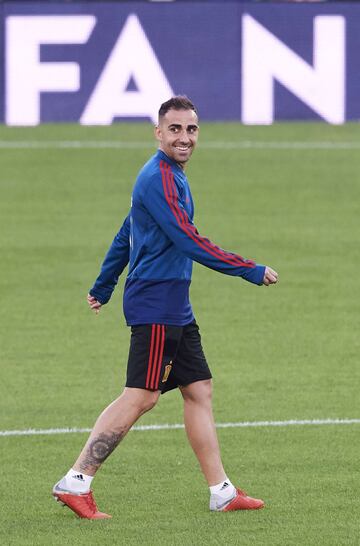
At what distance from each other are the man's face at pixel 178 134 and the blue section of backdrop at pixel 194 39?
49.0ft

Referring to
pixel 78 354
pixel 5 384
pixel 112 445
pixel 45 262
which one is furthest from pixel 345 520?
pixel 45 262

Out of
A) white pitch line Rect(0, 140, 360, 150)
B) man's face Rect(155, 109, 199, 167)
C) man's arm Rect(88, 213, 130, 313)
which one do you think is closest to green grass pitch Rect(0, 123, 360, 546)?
white pitch line Rect(0, 140, 360, 150)

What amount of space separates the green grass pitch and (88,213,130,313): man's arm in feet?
3.25

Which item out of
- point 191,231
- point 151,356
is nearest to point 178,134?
point 191,231

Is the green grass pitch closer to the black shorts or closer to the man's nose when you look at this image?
the black shorts

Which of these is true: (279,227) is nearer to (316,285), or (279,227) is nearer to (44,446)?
(316,285)

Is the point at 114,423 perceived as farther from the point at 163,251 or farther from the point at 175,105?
the point at 175,105

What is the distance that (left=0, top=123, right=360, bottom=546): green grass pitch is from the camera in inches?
315

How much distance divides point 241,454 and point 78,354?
342cm

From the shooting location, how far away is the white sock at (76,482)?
7.79m

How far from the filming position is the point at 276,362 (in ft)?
39.6

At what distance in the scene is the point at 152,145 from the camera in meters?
22.2

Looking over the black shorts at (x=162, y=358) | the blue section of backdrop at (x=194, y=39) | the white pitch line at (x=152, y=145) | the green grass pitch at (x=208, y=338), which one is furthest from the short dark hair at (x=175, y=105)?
the blue section of backdrop at (x=194, y=39)

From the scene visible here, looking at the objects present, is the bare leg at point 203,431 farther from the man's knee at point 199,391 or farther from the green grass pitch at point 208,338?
the green grass pitch at point 208,338
